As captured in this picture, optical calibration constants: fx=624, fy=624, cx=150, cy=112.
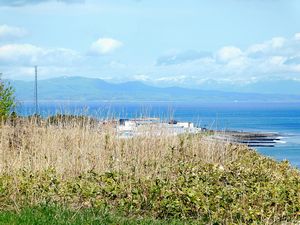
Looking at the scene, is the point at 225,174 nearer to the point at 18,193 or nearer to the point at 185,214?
the point at 185,214

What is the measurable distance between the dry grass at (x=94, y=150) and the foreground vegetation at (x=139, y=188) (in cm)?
2

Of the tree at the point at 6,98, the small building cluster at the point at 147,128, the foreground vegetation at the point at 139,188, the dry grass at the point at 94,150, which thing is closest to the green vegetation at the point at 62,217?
Result: the foreground vegetation at the point at 139,188

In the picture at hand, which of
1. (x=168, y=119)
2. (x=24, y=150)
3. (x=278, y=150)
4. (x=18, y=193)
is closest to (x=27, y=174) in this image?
(x=18, y=193)

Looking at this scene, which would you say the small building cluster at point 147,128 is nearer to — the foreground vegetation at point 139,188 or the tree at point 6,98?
the foreground vegetation at point 139,188

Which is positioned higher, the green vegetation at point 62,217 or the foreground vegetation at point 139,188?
the foreground vegetation at point 139,188

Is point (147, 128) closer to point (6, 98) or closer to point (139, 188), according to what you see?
point (139, 188)

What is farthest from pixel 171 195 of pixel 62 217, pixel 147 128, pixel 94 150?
pixel 147 128

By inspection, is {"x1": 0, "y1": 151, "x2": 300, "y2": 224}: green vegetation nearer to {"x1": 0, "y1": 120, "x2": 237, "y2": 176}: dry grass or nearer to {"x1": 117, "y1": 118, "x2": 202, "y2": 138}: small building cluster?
{"x1": 0, "y1": 120, "x2": 237, "y2": 176}: dry grass

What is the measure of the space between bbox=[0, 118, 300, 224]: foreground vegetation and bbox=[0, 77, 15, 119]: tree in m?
5.73

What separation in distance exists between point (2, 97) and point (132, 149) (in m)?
7.04

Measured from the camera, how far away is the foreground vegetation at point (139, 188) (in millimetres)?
7207

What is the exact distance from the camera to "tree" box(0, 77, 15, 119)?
55.4 ft

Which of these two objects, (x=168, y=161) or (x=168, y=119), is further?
(x=168, y=119)

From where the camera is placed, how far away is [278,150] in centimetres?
3703
